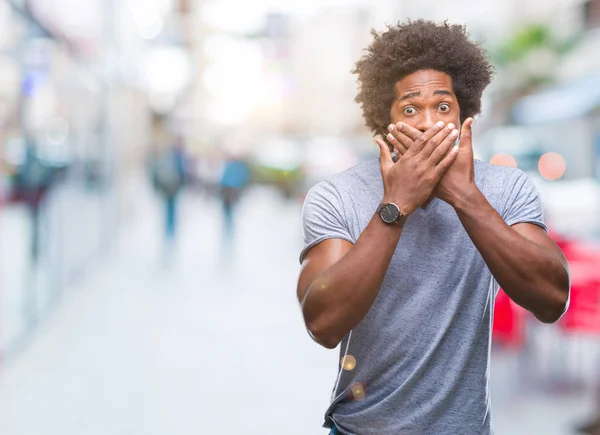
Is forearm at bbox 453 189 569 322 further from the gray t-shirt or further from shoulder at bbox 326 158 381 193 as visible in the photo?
shoulder at bbox 326 158 381 193

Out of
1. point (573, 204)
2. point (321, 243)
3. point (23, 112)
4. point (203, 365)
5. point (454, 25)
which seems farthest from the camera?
point (573, 204)

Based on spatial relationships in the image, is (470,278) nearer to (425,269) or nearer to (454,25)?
(425,269)

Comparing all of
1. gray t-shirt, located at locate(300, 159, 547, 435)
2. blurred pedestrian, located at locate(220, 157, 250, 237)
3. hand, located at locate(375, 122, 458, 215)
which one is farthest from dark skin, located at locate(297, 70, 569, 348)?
blurred pedestrian, located at locate(220, 157, 250, 237)

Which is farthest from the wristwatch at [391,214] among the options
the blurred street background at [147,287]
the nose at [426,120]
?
the blurred street background at [147,287]

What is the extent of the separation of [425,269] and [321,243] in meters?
0.25

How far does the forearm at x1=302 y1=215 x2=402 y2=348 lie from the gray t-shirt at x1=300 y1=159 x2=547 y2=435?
4.8 inches

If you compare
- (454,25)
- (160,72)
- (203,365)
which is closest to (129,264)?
(203,365)

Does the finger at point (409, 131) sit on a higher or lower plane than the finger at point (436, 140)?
higher

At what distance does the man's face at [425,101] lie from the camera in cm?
200

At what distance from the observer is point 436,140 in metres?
1.87

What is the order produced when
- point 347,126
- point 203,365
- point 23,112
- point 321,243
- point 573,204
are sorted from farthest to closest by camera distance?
point 347,126 → point 573,204 → point 23,112 → point 203,365 → point 321,243

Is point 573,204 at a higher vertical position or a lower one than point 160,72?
lower

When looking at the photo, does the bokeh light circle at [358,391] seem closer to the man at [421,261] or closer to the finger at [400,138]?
the man at [421,261]

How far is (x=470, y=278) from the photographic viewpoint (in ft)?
6.60
